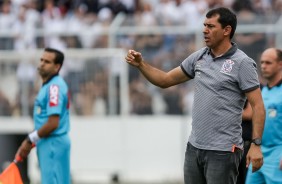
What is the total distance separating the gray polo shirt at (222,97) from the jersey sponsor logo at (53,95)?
2994 mm

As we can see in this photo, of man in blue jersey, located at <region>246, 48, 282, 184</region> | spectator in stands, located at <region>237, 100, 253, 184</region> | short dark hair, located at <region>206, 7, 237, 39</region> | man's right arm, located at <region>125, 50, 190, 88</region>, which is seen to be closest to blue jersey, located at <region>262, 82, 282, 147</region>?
man in blue jersey, located at <region>246, 48, 282, 184</region>

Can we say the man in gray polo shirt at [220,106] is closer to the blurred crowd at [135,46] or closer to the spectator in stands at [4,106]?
the blurred crowd at [135,46]

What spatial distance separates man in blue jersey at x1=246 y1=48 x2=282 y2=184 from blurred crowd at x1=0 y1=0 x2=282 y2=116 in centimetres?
660

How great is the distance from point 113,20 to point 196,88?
1086 cm

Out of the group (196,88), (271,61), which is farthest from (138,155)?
(196,88)

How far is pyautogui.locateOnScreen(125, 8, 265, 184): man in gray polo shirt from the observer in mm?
8195

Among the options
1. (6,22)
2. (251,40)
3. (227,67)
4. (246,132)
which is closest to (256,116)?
(227,67)

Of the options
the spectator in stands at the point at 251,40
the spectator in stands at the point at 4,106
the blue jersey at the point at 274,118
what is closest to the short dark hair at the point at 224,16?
the blue jersey at the point at 274,118

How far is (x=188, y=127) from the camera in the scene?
17.5 m

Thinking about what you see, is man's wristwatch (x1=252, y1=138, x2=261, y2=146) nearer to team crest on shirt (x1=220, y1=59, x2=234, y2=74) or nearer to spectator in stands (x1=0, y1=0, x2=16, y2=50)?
team crest on shirt (x1=220, y1=59, x2=234, y2=74)

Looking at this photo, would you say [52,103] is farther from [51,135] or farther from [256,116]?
[256,116]

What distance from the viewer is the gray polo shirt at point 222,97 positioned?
8203mm

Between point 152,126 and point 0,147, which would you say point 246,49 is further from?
point 0,147

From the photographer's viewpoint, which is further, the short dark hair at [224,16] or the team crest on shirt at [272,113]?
the team crest on shirt at [272,113]
